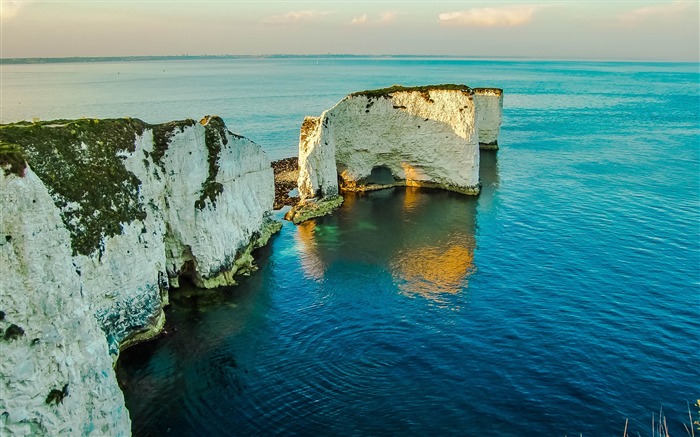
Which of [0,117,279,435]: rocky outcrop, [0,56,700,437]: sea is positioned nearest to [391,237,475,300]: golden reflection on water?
[0,56,700,437]: sea

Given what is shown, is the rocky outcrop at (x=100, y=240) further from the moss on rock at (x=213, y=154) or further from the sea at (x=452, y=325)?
the sea at (x=452, y=325)

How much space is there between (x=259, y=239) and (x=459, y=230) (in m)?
21.2

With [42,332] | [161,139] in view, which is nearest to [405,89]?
[161,139]

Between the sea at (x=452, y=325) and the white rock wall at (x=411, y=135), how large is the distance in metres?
3.88

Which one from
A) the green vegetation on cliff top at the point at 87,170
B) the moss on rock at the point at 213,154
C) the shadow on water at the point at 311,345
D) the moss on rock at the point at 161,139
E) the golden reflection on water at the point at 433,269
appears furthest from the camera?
the golden reflection on water at the point at 433,269

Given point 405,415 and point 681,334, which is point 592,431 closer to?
point 405,415

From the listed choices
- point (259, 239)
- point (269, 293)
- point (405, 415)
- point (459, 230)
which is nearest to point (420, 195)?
point (459, 230)

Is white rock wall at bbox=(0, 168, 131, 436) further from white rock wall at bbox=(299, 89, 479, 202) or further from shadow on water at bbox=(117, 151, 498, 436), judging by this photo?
white rock wall at bbox=(299, 89, 479, 202)

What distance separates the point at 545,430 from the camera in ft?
81.7

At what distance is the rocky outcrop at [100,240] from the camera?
18641mm

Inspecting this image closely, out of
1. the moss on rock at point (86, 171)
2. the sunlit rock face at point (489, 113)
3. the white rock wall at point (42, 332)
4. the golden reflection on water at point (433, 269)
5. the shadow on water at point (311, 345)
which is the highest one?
the sunlit rock face at point (489, 113)

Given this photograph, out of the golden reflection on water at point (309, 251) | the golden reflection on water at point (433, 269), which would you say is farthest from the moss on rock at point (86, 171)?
the golden reflection on water at point (433, 269)

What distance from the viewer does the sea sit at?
26.2 meters

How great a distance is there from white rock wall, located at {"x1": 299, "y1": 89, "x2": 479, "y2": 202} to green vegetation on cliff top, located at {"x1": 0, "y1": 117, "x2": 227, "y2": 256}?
32314 millimetres
